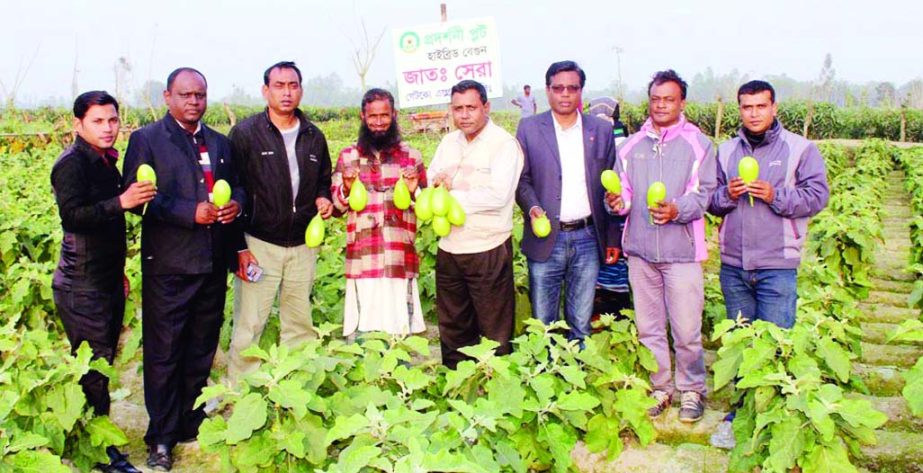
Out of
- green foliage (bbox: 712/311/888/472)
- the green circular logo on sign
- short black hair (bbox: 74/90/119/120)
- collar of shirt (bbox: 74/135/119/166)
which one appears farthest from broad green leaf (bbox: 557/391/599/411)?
the green circular logo on sign

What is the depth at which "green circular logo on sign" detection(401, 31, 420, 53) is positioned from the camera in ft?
32.9

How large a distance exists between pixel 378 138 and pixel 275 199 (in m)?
0.65

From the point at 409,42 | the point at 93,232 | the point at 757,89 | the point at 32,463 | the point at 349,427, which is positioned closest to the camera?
the point at 349,427

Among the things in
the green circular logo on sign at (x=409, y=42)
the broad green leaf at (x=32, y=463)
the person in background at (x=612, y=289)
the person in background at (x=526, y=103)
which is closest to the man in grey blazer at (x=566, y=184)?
the person in background at (x=612, y=289)

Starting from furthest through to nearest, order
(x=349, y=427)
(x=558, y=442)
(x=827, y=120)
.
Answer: (x=827, y=120)
(x=558, y=442)
(x=349, y=427)

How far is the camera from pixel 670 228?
12.1 ft

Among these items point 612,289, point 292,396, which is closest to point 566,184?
point 612,289

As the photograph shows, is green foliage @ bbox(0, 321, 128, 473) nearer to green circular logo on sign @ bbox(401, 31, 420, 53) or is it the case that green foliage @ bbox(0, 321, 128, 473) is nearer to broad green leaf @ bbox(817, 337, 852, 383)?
broad green leaf @ bbox(817, 337, 852, 383)

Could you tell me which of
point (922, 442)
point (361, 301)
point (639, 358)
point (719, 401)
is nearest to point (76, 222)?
point (361, 301)

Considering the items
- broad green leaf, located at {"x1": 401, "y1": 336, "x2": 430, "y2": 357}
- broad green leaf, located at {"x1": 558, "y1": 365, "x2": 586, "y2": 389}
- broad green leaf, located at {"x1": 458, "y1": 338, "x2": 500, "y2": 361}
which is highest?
broad green leaf, located at {"x1": 401, "y1": 336, "x2": 430, "y2": 357}

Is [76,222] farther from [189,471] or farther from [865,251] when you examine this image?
[865,251]

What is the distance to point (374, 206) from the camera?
3.98 m

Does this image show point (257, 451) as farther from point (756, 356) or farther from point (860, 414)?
point (860, 414)

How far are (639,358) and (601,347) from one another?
25 centimetres
